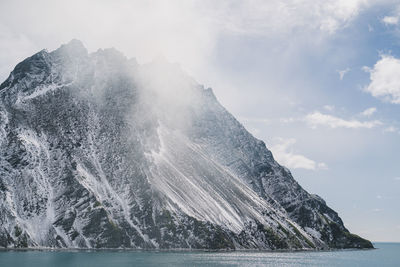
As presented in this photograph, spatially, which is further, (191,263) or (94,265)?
(191,263)

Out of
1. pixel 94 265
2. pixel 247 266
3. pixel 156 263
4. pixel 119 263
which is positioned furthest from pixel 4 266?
pixel 247 266

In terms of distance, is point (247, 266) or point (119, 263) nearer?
point (119, 263)

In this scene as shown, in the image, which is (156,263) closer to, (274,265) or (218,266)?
(218,266)

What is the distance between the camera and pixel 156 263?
175875 mm

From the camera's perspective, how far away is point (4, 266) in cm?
14500

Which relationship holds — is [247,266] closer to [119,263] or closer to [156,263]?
[156,263]

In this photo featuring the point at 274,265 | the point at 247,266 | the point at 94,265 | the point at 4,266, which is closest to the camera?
the point at 4,266

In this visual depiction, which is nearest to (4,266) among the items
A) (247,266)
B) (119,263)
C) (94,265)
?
(94,265)

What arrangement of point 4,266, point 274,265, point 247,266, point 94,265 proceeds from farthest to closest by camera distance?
1. point 274,265
2. point 247,266
3. point 94,265
4. point 4,266

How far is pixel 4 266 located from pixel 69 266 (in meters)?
20.8

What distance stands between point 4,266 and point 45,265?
44.2 ft

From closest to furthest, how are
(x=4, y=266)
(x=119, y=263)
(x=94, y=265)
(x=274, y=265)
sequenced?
(x=4, y=266), (x=94, y=265), (x=119, y=263), (x=274, y=265)

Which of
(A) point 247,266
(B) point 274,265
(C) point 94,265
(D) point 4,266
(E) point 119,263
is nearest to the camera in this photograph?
(D) point 4,266

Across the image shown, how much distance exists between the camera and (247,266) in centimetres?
18288
